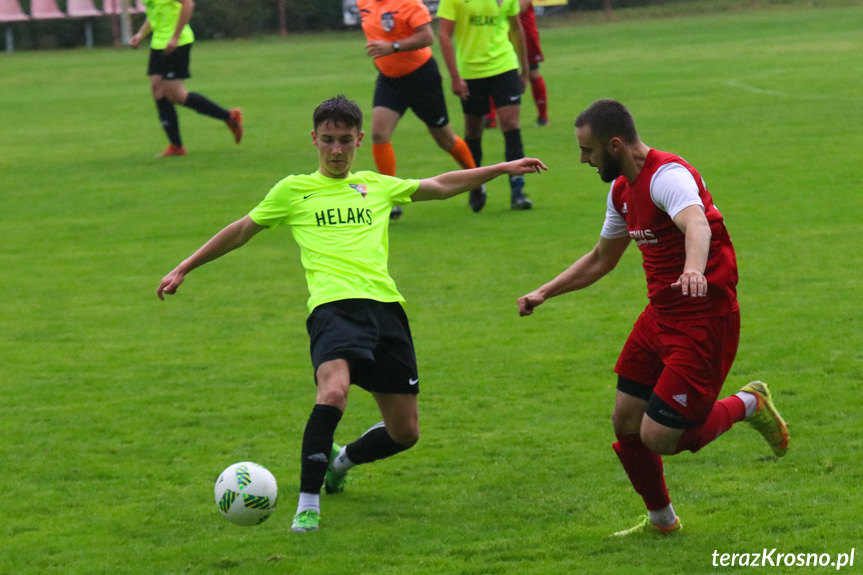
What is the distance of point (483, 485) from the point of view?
5.68m

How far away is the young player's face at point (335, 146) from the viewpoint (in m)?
5.50

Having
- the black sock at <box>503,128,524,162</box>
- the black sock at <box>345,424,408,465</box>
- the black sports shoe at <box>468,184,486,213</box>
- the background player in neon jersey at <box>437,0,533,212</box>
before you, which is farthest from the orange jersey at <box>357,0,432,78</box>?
the black sock at <box>345,424,408,465</box>

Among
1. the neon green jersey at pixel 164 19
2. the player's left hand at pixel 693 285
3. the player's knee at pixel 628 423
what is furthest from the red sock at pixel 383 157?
the player's left hand at pixel 693 285

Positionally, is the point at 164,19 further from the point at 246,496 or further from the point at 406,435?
the point at 246,496

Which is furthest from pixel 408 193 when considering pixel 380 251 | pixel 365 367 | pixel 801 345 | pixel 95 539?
pixel 801 345

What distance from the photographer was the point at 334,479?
5.74 metres

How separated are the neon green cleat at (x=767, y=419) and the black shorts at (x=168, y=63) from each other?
37.4 ft

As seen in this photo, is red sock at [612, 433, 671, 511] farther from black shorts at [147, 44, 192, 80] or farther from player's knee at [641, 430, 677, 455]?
black shorts at [147, 44, 192, 80]

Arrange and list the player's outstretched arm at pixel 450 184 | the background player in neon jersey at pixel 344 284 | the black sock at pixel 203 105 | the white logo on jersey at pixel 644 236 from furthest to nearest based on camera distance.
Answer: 1. the black sock at pixel 203 105
2. the player's outstretched arm at pixel 450 184
3. the background player in neon jersey at pixel 344 284
4. the white logo on jersey at pixel 644 236

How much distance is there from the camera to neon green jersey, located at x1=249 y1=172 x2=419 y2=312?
545cm

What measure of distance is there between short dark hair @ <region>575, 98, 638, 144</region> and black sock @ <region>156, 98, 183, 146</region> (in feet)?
37.9

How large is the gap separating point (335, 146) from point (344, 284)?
63cm

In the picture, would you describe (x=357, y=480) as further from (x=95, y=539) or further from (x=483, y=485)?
(x=95, y=539)

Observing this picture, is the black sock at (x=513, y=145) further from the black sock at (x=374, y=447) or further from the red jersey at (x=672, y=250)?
the red jersey at (x=672, y=250)
